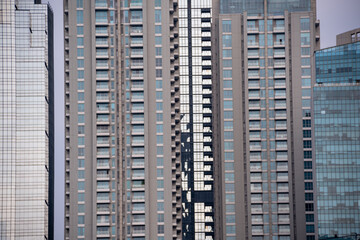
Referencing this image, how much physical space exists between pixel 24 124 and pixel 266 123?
53.1 meters

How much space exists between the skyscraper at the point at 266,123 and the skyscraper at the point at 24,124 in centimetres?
4087

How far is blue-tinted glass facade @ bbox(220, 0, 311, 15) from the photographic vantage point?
473ft

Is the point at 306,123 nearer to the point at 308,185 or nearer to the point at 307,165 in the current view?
the point at 307,165

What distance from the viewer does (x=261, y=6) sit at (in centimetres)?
14475

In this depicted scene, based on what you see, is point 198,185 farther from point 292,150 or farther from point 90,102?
point 90,102

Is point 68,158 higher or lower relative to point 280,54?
lower

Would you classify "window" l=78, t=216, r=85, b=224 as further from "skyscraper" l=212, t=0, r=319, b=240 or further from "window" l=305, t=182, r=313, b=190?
"window" l=305, t=182, r=313, b=190

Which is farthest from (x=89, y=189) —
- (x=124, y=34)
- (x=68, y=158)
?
(x=124, y=34)

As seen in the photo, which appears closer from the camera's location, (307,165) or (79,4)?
(79,4)

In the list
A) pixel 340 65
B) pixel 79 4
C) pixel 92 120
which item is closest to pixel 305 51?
pixel 340 65

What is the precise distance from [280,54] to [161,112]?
1084 inches

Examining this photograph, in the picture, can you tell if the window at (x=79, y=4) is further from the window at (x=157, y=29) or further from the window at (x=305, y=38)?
the window at (x=305, y=38)

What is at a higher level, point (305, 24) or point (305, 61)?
point (305, 24)

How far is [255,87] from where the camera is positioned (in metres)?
141
